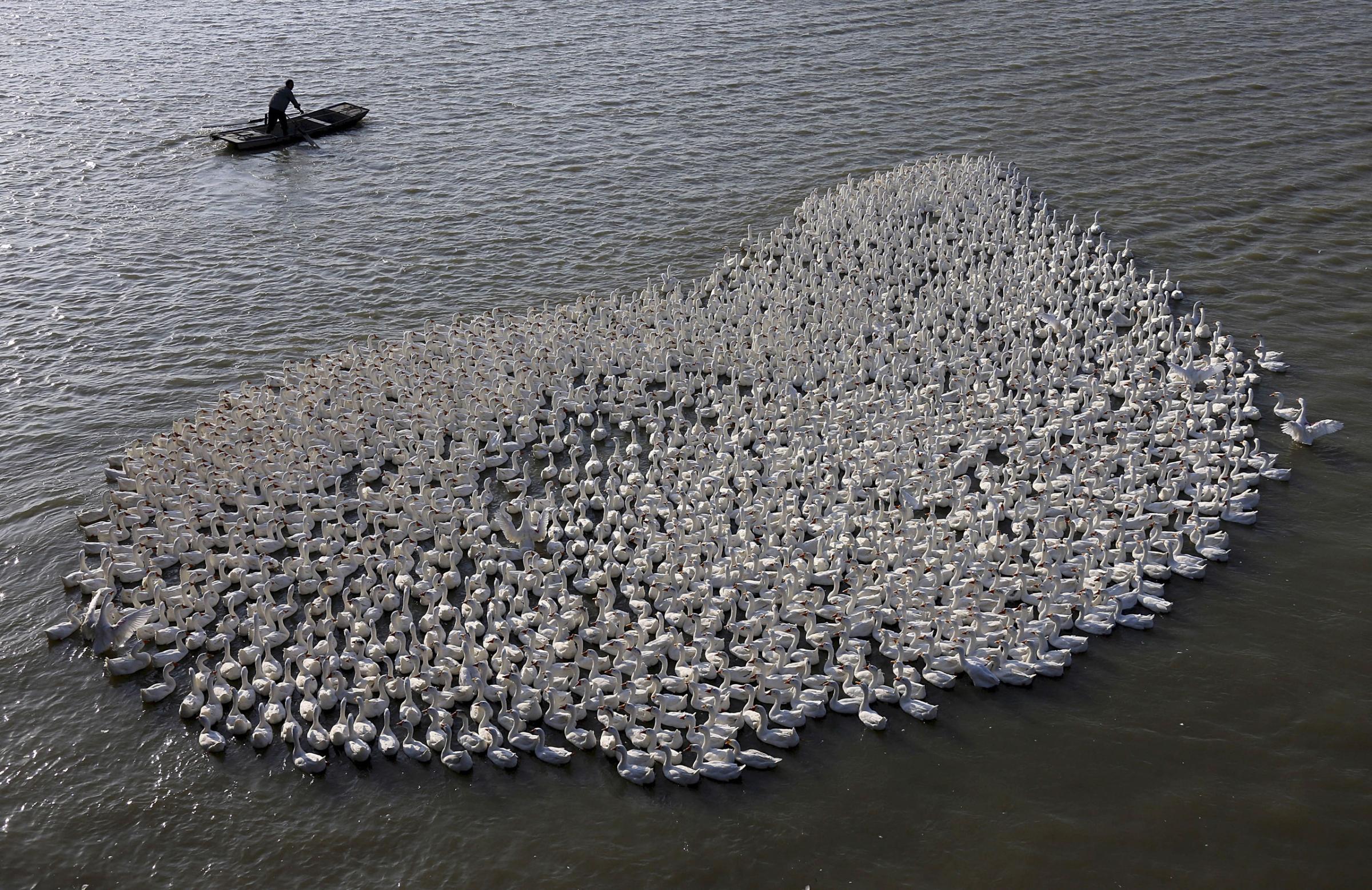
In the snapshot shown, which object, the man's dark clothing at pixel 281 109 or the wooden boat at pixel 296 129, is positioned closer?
the wooden boat at pixel 296 129

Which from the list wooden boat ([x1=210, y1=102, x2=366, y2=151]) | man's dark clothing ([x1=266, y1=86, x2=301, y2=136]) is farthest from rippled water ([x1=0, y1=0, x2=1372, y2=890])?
man's dark clothing ([x1=266, y1=86, x2=301, y2=136])

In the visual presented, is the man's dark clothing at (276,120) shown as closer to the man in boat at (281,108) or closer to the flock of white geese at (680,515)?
the man in boat at (281,108)

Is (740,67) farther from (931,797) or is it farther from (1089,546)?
(931,797)

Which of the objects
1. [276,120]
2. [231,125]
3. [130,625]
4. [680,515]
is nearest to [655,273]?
[680,515]

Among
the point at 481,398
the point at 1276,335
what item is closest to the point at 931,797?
the point at 481,398

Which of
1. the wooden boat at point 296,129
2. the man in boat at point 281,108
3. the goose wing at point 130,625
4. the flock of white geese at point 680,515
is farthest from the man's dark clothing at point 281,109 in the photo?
the goose wing at point 130,625

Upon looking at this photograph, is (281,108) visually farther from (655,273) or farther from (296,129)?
(655,273)

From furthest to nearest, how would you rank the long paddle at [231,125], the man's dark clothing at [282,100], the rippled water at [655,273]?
the long paddle at [231,125]
the man's dark clothing at [282,100]
the rippled water at [655,273]
